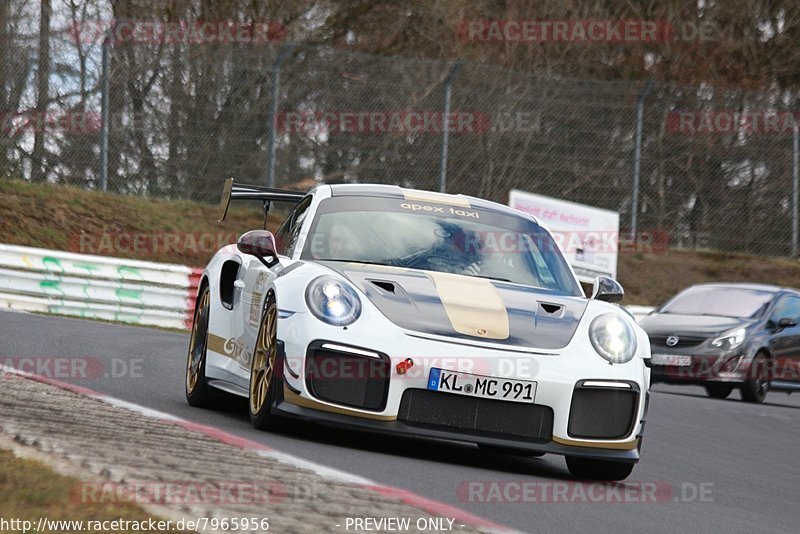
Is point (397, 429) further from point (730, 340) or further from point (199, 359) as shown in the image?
point (730, 340)

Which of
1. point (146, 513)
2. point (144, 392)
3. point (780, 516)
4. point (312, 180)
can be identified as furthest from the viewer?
point (312, 180)

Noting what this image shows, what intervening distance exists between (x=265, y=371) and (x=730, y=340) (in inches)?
400

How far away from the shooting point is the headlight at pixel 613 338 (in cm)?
681

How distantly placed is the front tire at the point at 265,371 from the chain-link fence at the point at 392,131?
41.0 feet

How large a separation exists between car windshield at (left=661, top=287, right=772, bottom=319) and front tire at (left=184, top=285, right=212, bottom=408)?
953cm

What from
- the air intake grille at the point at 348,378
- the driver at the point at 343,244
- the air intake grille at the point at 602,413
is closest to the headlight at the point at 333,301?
the air intake grille at the point at 348,378

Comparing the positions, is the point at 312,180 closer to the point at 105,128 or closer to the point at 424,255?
the point at 105,128

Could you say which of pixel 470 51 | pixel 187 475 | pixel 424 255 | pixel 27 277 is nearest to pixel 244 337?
pixel 424 255

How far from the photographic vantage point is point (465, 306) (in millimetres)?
6785

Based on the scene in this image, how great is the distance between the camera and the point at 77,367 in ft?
31.1

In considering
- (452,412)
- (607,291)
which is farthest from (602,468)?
(607,291)

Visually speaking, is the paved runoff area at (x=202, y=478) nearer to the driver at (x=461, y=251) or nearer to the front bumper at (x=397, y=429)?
the front bumper at (x=397, y=429)

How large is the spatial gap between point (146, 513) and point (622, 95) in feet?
58.8

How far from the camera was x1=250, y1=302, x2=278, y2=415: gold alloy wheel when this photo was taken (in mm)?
6770
